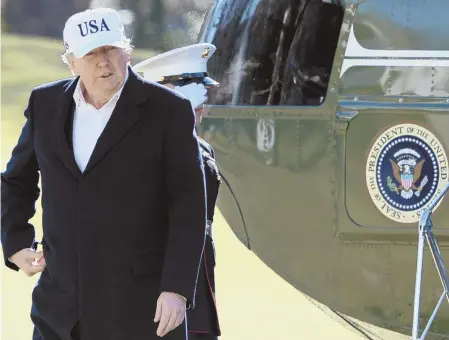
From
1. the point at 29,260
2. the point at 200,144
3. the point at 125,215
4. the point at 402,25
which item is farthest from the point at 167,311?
the point at 402,25

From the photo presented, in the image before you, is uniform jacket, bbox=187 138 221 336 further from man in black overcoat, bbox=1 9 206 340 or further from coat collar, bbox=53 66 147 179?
coat collar, bbox=53 66 147 179

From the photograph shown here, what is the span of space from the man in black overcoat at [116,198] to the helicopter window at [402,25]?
169 cm

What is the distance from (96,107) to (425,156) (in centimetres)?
183

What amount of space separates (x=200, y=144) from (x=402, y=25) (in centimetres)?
123

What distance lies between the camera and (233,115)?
4.46 m

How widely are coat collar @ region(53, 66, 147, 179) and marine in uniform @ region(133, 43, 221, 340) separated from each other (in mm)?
650

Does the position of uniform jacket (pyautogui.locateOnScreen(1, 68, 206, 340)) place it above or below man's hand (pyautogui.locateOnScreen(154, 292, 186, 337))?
above

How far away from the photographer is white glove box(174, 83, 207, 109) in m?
3.47

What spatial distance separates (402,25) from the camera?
4.06 metres

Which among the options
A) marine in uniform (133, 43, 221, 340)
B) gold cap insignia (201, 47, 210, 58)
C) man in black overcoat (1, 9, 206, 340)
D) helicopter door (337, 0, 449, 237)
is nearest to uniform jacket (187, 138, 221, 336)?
marine in uniform (133, 43, 221, 340)

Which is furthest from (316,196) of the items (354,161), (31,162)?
(31,162)

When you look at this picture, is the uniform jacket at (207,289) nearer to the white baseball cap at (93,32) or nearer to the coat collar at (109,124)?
the coat collar at (109,124)

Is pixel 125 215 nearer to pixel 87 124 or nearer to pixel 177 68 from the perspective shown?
pixel 87 124

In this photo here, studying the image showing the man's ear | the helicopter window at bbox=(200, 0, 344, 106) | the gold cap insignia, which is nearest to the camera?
the man's ear
